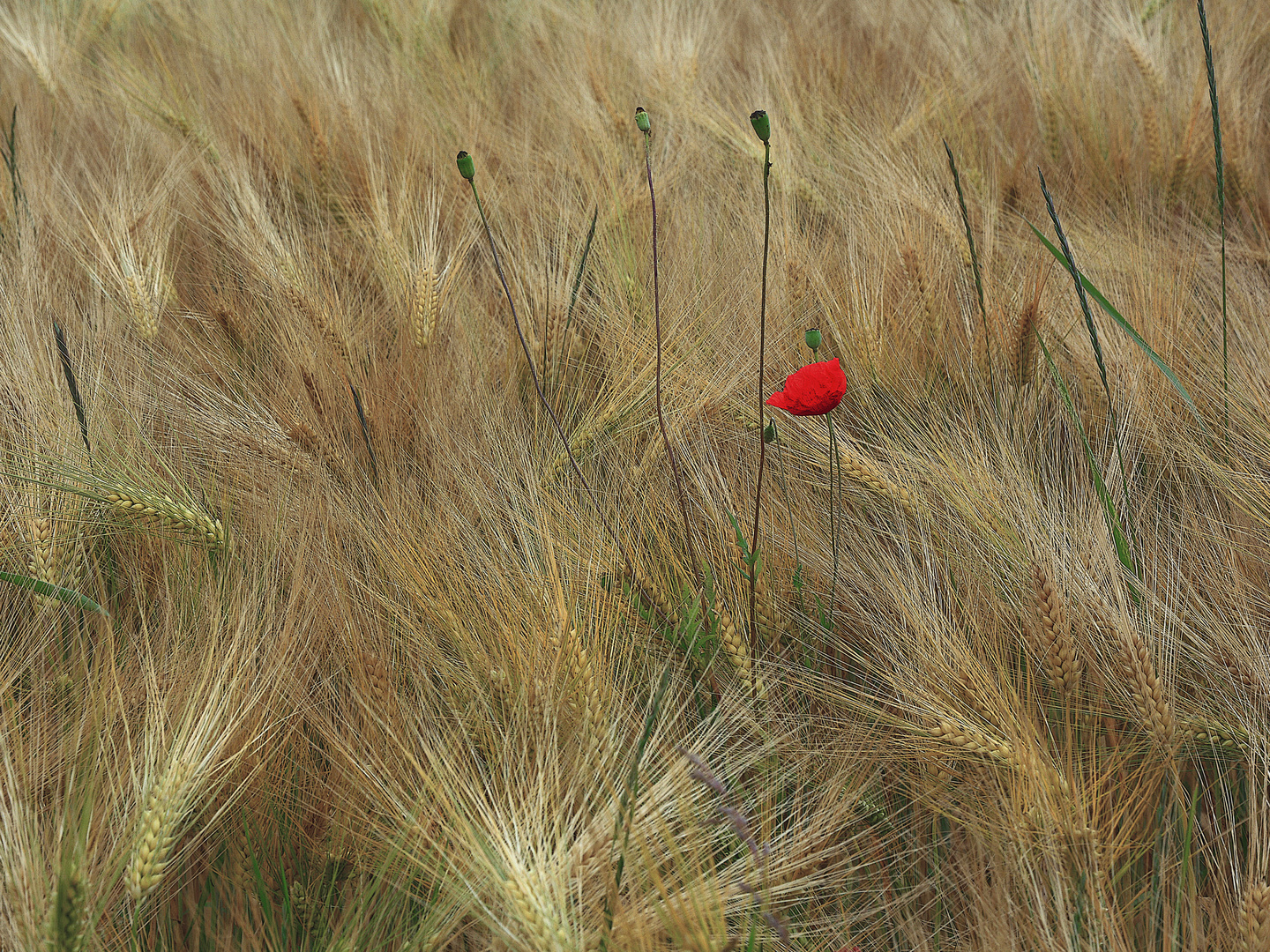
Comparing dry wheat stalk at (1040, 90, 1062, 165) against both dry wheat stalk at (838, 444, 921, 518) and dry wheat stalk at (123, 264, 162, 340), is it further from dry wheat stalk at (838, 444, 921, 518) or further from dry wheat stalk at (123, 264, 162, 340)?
dry wheat stalk at (123, 264, 162, 340)

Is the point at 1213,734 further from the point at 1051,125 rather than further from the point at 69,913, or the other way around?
the point at 1051,125

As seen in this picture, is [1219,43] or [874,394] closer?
[874,394]

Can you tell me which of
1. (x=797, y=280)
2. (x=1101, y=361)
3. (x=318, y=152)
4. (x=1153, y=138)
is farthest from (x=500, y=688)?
(x=1153, y=138)

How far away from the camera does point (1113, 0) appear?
78.9 inches

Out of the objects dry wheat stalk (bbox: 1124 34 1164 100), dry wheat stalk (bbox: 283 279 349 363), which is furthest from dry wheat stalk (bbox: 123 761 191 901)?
dry wheat stalk (bbox: 1124 34 1164 100)

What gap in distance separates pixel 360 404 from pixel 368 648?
1.29 ft

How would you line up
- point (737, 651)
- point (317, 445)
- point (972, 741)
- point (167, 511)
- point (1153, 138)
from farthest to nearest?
point (1153, 138) → point (317, 445) → point (167, 511) → point (737, 651) → point (972, 741)

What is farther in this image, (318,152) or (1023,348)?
(318,152)

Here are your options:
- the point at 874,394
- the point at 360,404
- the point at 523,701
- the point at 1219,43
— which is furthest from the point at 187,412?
the point at 1219,43

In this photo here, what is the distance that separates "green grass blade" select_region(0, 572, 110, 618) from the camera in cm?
92

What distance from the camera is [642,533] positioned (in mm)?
1019

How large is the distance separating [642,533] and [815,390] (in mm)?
288

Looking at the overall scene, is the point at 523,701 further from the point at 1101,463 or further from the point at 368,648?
the point at 1101,463

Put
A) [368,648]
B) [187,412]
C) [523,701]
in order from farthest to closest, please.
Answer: [187,412] < [368,648] < [523,701]
